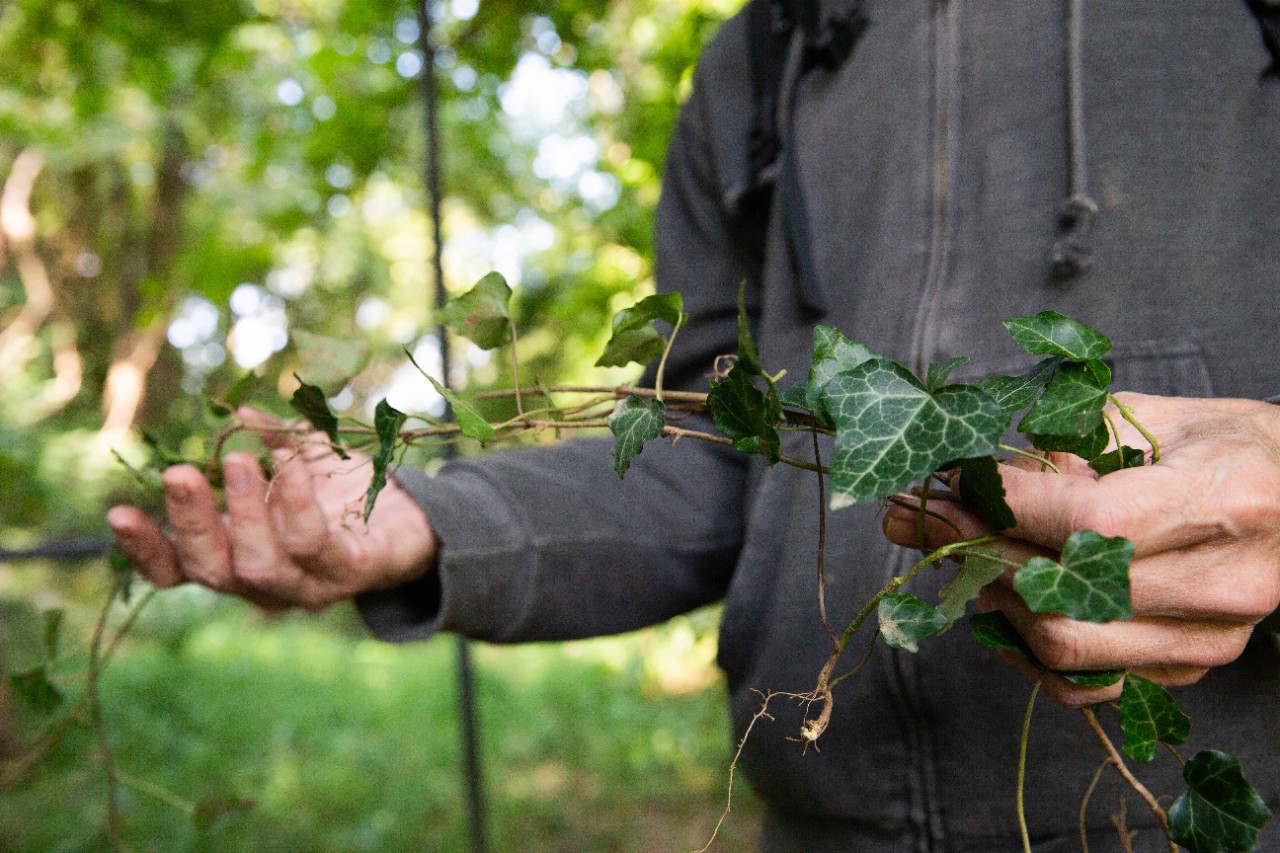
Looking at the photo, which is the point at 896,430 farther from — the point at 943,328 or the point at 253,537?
the point at 253,537

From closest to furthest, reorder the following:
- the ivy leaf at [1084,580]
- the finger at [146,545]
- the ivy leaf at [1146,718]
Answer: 1. the ivy leaf at [1084,580]
2. the ivy leaf at [1146,718]
3. the finger at [146,545]

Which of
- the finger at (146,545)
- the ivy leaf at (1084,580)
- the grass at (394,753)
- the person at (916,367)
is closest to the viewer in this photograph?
the ivy leaf at (1084,580)

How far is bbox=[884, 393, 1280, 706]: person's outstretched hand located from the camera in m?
0.45

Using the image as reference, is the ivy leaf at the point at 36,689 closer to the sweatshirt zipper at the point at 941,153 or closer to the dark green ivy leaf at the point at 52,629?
the dark green ivy leaf at the point at 52,629

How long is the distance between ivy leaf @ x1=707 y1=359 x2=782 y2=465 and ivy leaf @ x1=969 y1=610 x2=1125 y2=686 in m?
0.15

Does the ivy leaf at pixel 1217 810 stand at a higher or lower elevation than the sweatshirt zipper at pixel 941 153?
lower

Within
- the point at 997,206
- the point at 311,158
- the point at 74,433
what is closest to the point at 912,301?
the point at 997,206

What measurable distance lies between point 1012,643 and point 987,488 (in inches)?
4.1

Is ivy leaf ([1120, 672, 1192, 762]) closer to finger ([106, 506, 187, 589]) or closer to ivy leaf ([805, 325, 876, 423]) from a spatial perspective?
ivy leaf ([805, 325, 876, 423])

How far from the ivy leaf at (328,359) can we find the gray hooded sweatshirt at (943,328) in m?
0.22

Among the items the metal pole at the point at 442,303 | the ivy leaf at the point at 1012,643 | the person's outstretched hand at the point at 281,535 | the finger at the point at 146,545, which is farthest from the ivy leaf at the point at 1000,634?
the metal pole at the point at 442,303

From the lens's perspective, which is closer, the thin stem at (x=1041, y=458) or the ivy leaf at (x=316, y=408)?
the thin stem at (x=1041, y=458)

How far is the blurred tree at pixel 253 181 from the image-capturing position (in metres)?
2.20

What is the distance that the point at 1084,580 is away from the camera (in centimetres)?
41
